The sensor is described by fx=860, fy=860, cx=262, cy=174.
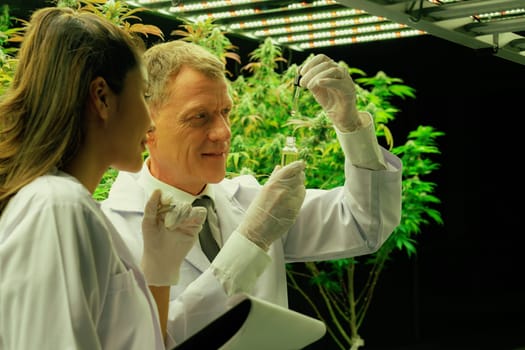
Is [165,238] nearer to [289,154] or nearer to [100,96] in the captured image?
[100,96]

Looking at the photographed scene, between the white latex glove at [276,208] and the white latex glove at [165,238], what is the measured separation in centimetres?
30

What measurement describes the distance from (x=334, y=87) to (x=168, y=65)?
0.46 meters

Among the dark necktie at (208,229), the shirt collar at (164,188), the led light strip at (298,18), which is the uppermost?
the led light strip at (298,18)

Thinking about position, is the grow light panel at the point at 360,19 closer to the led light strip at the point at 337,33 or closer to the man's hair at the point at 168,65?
the led light strip at the point at 337,33

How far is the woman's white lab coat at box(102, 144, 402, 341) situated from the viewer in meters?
2.31

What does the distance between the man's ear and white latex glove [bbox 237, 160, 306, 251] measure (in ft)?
2.27

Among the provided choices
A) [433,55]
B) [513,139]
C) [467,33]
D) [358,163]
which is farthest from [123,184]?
[513,139]

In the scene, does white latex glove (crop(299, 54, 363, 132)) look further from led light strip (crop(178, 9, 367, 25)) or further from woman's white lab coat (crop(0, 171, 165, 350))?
led light strip (crop(178, 9, 367, 25))

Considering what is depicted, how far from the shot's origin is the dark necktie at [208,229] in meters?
2.37

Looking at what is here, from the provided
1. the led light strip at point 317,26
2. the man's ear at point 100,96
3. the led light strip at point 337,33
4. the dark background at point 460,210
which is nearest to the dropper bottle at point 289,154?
the man's ear at point 100,96

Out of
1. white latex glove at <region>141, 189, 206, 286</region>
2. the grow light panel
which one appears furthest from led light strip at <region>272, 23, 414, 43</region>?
white latex glove at <region>141, 189, 206, 286</region>

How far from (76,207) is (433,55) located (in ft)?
21.3

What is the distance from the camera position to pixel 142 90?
1.61 meters

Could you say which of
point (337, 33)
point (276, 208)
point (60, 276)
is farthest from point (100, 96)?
point (337, 33)
